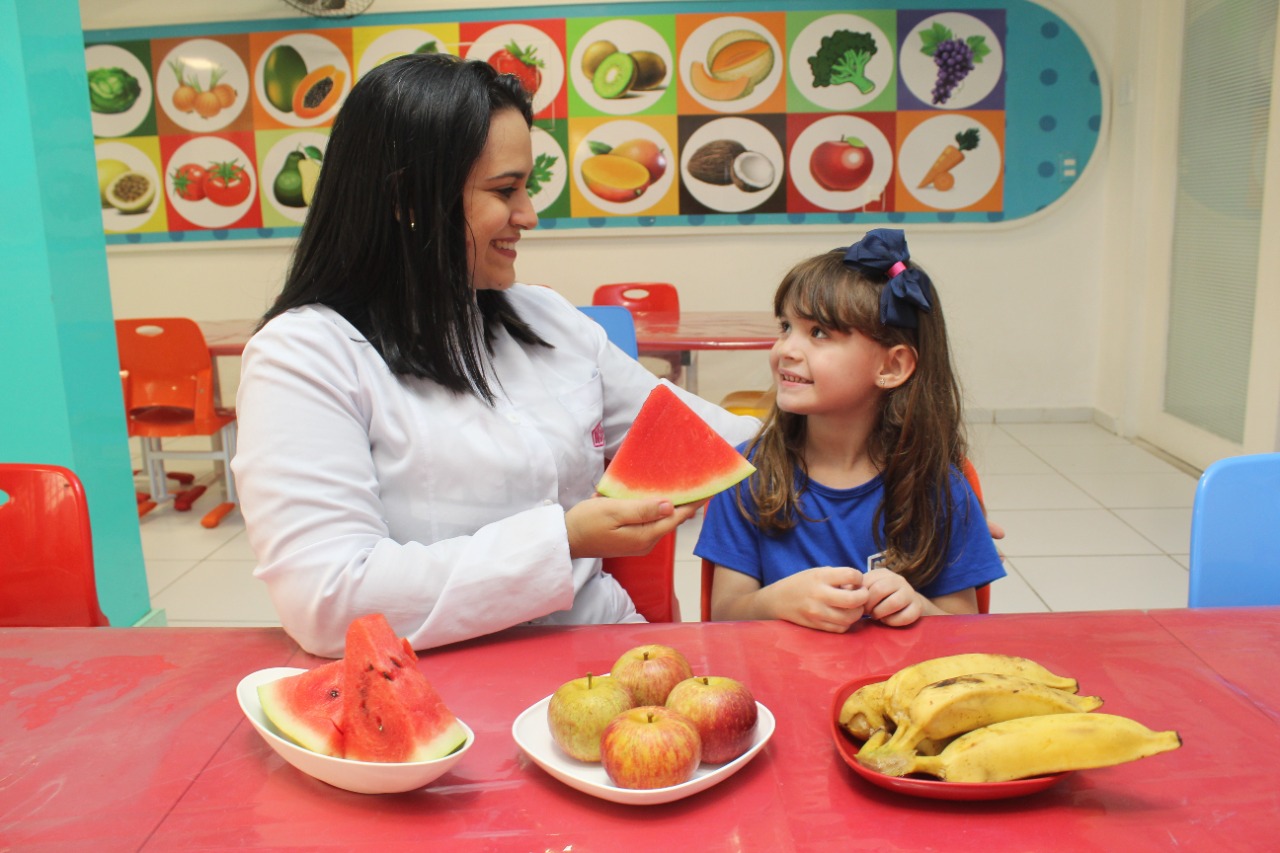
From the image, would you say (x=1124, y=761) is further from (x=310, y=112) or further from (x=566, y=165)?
(x=310, y=112)

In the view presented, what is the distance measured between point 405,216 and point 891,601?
90 cm

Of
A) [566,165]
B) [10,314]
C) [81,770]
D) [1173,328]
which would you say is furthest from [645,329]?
[81,770]

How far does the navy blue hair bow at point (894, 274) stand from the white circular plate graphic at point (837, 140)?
444 cm

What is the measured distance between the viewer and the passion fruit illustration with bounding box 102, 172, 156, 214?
6.32 meters

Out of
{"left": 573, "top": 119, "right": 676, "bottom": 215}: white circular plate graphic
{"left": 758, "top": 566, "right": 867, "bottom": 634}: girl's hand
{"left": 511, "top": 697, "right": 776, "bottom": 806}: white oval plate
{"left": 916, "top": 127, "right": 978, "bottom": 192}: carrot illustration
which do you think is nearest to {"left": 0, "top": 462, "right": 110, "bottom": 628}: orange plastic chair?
{"left": 511, "top": 697, "right": 776, "bottom": 806}: white oval plate

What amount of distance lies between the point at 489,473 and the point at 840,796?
0.76 metres

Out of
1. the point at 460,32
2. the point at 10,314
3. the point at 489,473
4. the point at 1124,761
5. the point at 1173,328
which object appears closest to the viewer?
the point at 1124,761

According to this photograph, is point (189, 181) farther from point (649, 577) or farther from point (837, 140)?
point (649, 577)

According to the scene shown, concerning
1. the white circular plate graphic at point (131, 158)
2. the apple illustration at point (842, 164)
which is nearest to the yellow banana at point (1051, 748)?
the apple illustration at point (842, 164)

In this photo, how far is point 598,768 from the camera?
1.03 metres

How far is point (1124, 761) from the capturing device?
3.06ft

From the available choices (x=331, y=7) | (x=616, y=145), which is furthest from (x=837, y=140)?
(x=331, y=7)

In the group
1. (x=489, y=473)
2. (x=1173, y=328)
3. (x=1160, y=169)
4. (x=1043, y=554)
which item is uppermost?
(x=1160, y=169)

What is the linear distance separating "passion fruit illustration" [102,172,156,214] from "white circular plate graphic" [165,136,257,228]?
0.13 m
